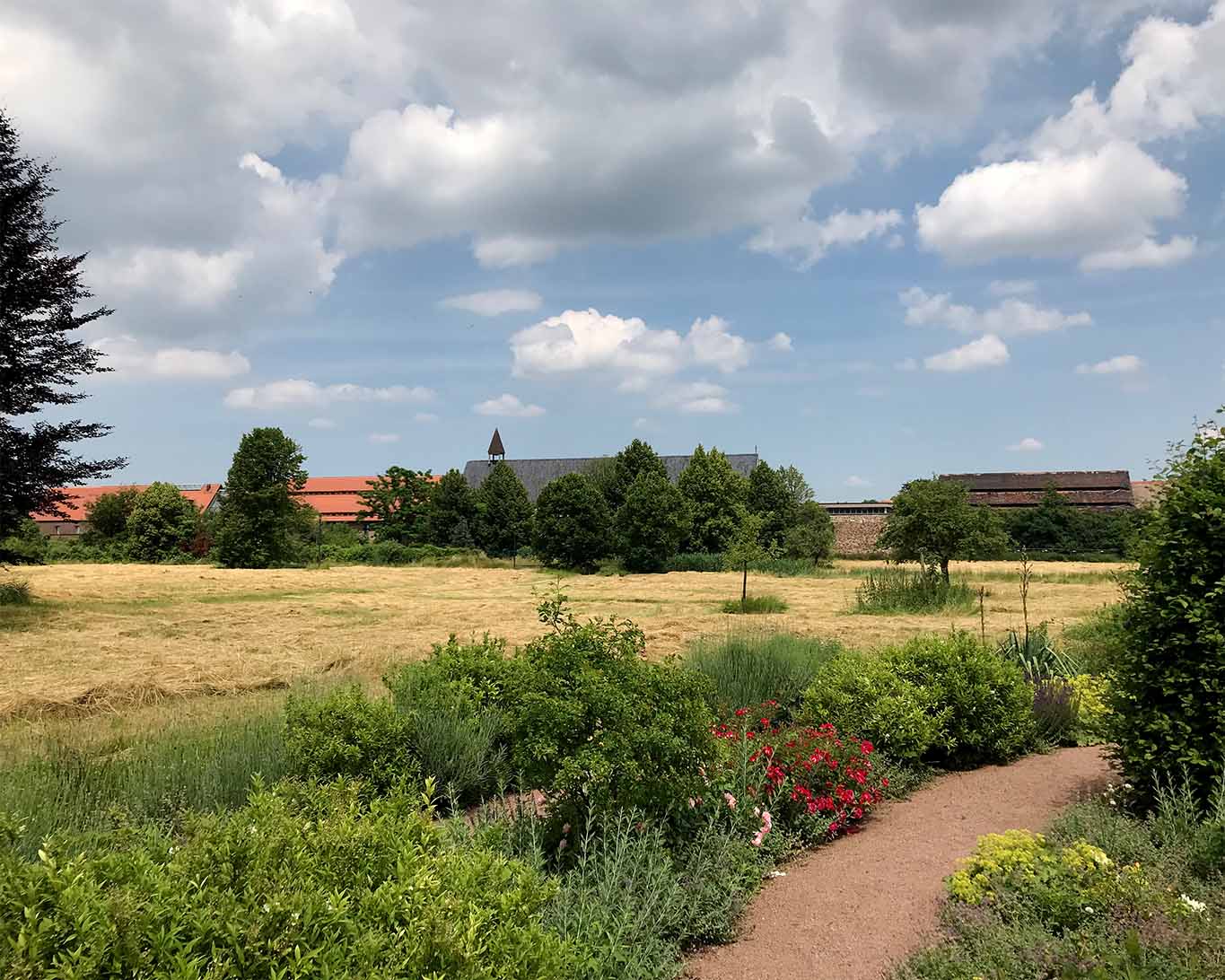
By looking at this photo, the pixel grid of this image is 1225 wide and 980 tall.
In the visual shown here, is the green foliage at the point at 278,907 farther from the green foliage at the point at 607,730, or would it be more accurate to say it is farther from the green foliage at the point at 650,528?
the green foliage at the point at 650,528

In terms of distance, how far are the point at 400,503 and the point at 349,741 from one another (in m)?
57.6

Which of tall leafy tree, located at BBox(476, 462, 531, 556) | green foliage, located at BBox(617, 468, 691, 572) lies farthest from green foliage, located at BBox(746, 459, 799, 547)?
tall leafy tree, located at BBox(476, 462, 531, 556)

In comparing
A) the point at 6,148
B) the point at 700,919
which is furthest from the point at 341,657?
the point at 6,148

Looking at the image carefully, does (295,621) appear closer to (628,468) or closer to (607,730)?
(607,730)

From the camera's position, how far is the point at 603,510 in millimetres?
44656

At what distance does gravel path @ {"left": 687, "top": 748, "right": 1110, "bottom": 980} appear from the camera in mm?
3830

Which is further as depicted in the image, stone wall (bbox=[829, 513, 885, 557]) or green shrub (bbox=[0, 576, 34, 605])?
stone wall (bbox=[829, 513, 885, 557])

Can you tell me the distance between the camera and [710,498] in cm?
5159

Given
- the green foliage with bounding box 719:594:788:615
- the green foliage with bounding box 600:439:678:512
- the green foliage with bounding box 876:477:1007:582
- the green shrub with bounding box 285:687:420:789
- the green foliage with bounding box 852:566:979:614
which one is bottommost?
the green foliage with bounding box 719:594:788:615

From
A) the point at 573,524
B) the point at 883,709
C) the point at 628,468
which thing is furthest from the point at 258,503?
the point at 883,709

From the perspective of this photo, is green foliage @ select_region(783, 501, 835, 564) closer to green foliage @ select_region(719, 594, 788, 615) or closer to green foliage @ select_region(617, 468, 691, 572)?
green foliage @ select_region(617, 468, 691, 572)

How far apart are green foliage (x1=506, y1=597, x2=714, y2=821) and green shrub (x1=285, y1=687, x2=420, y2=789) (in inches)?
46.5

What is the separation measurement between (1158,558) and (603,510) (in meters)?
39.6

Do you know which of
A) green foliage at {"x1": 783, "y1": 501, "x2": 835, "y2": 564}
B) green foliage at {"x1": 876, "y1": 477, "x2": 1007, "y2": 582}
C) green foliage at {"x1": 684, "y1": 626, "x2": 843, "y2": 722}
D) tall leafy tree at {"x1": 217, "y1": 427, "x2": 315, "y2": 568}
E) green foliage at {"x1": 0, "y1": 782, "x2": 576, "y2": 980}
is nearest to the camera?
green foliage at {"x1": 0, "y1": 782, "x2": 576, "y2": 980}
